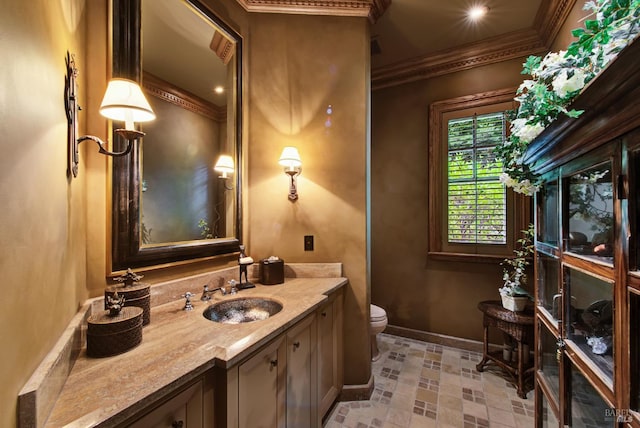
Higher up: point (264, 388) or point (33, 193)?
point (33, 193)

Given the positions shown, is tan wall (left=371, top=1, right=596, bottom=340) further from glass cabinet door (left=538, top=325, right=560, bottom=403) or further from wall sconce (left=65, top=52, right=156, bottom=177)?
wall sconce (left=65, top=52, right=156, bottom=177)

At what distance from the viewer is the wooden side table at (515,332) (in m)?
2.12

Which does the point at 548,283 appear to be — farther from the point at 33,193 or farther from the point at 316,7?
the point at 316,7

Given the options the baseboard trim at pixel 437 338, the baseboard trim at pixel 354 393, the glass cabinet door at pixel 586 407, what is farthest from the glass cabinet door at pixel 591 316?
the baseboard trim at pixel 437 338

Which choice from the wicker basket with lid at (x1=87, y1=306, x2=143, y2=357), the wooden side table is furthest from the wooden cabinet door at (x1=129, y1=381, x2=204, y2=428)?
the wooden side table

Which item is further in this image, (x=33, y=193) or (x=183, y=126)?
(x=183, y=126)

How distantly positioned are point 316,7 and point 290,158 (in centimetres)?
124

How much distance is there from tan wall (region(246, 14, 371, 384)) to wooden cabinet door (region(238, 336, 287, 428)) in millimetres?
895

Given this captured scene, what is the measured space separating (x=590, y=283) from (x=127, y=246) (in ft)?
6.45

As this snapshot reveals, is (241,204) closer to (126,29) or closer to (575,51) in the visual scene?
(126,29)

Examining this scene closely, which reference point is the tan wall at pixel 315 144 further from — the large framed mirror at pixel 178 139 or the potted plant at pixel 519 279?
the potted plant at pixel 519 279

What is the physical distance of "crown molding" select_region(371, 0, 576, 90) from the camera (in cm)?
221

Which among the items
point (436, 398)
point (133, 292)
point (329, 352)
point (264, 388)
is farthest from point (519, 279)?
point (133, 292)

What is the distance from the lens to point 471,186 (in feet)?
9.10
